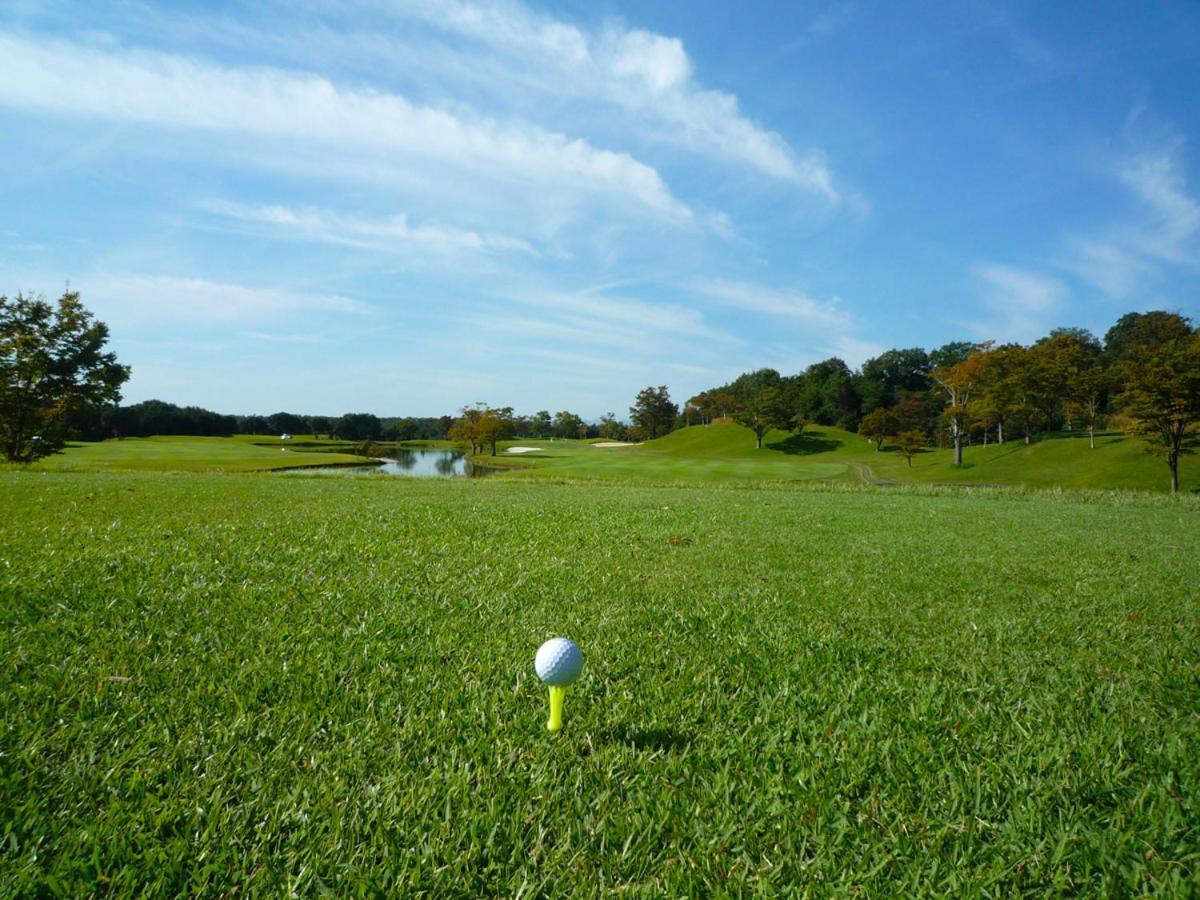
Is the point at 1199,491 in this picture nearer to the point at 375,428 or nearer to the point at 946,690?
the point at 946,690

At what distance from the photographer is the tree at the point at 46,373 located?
25.0m

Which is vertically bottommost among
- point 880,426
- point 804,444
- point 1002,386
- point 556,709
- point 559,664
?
point 556,709

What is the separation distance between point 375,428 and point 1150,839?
123m

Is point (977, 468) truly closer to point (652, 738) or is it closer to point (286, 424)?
point (652, 738)

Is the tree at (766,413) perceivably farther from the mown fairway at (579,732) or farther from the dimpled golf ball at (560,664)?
the dimpled golf ball at (560,664)

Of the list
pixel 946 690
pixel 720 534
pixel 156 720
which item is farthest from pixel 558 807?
pixel 720 534

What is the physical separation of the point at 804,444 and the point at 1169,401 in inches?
1548

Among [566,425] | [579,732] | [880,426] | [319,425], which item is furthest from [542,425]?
[579,732]

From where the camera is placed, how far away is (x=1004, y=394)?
48219 millimetres

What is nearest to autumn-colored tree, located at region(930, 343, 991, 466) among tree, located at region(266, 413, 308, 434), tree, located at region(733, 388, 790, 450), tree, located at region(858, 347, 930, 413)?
tree, located at region(733, 388, 790, 450)

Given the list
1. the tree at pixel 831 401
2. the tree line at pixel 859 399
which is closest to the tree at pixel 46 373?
the tree line at pixel 859 399

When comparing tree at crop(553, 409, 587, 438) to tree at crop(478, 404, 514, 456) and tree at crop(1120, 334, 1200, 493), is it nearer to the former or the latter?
tree at crop(478, 404, 514, 456)

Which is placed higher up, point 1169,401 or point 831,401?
point 831,401

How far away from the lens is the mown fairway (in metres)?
1.61
